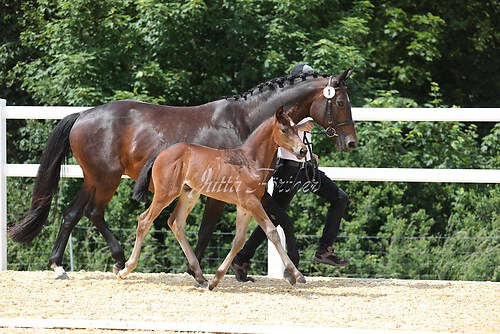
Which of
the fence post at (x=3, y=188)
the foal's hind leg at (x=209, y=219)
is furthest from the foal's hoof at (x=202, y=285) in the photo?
the fence post at (x=3, y=188)

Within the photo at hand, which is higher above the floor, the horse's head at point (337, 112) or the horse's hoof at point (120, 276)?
the horse's head at point (337, 112)

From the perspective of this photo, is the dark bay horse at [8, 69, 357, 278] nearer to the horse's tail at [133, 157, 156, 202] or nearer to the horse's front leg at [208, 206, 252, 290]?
the horse's tail at [133, 157, 156, 202]

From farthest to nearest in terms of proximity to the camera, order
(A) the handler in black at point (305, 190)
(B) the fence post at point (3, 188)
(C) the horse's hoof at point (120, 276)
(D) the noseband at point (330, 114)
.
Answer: (B) the fence post at point (3, 188), (A) the handler in black at point (305, 190), (D) the noseband at point (330, 114), (C) the horse's hoof at point (120, 276)

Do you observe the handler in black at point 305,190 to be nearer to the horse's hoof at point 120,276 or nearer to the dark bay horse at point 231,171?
the dark bay horse at point 231,171

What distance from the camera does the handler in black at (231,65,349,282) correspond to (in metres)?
7.57

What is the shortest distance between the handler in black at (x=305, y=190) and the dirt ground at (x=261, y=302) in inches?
8.8

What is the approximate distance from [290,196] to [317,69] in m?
4.78

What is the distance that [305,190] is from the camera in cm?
759

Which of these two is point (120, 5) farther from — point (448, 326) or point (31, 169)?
point (448, 326)

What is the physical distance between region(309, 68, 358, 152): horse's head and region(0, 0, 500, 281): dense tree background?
3.32m

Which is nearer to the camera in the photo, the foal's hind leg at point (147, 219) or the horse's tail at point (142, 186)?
the foal's hind leg at point (147, 219)

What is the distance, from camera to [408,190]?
11.8 meters

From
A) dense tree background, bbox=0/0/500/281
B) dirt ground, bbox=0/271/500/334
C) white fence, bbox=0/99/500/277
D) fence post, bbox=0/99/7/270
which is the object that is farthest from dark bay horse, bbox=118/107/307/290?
dense tree background, bbox=0/0/500/281

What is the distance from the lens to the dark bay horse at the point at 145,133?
7488 millimetres
